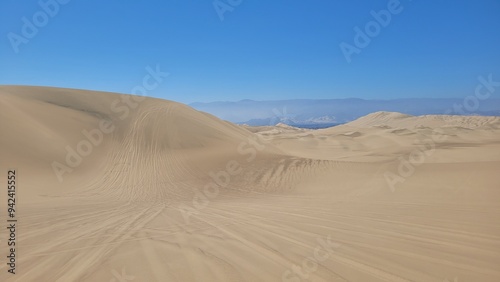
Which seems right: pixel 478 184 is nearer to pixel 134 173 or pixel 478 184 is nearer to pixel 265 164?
pixel 265 164

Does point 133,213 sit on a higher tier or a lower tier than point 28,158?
lower

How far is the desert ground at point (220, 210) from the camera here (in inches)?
141

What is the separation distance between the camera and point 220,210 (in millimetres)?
7219

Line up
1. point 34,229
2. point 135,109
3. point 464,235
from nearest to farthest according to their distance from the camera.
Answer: point 464,235 < point 34,229 < point 135,109

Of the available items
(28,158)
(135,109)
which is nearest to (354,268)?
(28,158)

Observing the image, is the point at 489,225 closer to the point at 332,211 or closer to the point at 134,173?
the point at 332,211

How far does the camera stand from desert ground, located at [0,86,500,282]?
3586 mm

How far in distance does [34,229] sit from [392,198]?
29.1 feet

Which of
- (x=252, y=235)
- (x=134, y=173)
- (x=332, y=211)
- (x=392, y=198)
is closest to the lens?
(x=252, y=235)

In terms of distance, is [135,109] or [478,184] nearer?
[478,184]

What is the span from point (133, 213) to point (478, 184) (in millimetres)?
10226

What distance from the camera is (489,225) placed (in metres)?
4.96

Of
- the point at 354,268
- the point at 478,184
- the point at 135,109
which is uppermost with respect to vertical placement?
the point at 135,109

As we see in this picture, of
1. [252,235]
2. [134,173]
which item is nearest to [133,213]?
[252,235]
